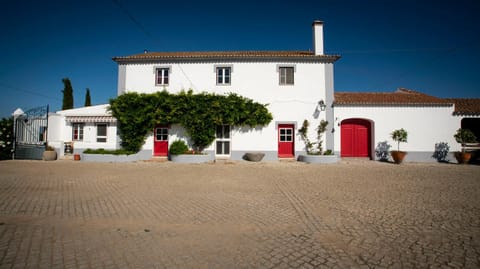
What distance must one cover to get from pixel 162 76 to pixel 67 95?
22.3m

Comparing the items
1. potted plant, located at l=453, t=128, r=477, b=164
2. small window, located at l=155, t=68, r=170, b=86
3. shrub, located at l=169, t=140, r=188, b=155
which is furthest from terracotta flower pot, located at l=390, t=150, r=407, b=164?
small window, located at l=155, t=68, r=170, b=86

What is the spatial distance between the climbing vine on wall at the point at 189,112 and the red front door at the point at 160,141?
2.04 ft

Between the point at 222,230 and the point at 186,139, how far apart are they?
10.6 meters

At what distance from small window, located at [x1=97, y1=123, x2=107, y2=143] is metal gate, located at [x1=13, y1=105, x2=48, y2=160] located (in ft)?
9.14

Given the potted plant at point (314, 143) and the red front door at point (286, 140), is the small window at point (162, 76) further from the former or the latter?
the potted plant at point (314, 143)

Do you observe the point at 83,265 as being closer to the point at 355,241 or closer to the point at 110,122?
the point at 355,241

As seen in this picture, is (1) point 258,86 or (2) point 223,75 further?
(2) point 223,75

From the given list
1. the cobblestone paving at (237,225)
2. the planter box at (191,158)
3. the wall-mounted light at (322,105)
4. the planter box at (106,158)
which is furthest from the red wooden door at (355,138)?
the planter box at (106,158)

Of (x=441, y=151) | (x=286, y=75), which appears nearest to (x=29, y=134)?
(x=286, y=75)

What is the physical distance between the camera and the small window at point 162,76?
13.9 m

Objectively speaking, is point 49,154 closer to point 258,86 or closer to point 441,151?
point 258,86

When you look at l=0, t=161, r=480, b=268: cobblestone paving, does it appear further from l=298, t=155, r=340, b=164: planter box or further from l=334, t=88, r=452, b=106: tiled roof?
l=334, t=88, r=452, b=106: tiled roof

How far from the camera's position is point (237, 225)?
12.2ft

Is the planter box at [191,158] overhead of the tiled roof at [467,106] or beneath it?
beneath
